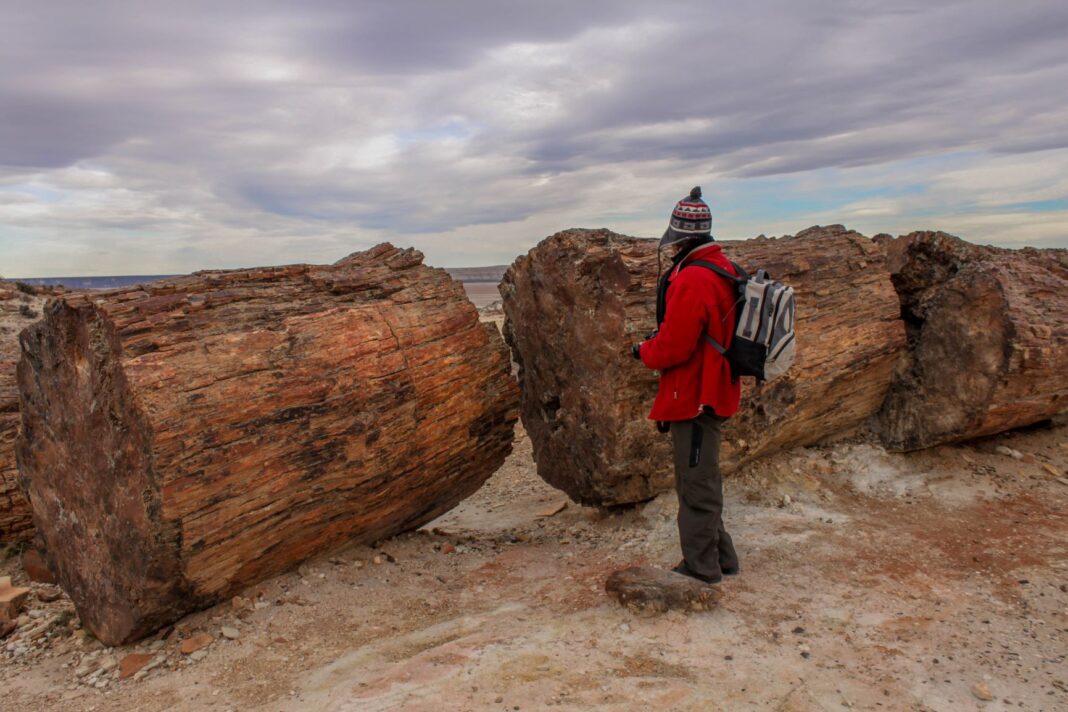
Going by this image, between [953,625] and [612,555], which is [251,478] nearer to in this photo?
[612,555]

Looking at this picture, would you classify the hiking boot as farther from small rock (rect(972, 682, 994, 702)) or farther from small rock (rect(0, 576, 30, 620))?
small rock (rect(0, 576, 30, 620))

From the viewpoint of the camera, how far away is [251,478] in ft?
16.9

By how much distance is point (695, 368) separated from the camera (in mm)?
5184

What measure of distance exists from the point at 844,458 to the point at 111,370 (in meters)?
6.57

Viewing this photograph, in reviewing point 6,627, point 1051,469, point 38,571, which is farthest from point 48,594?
point 1051,469

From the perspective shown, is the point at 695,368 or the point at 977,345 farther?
the point at 977,345

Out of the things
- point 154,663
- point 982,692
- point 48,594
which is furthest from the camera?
point 48,594

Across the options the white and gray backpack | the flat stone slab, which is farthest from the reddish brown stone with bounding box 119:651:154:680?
the white and gray backpack

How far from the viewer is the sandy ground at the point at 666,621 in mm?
4195

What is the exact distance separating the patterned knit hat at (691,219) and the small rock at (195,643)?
4.18 metres

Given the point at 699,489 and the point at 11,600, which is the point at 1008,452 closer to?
the point at 699,489

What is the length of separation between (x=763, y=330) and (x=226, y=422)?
3538mm

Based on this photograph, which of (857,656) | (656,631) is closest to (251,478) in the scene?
(656,631)

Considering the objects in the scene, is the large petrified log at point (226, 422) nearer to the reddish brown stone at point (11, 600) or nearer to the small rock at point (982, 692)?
the reddish brown stone at point (11, 600)
